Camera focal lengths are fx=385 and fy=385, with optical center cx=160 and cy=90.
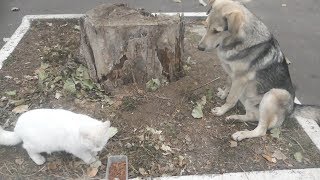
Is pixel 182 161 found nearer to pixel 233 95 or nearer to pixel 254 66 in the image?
pixel 233 95

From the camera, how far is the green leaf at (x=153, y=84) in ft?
16.4

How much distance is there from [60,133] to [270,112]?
7.62ft

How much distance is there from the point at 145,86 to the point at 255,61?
1.44 m

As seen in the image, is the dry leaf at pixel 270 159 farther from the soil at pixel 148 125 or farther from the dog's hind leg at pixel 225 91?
the dog's hind leg at pixel 225 91

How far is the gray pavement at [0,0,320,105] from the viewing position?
22.4 ft

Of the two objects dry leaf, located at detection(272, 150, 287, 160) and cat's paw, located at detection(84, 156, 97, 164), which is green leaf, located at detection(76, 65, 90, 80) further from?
dry leaf, located at detection(272, 150, 287, 160)

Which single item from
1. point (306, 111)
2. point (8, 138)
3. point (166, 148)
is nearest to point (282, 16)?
point (306, 111)

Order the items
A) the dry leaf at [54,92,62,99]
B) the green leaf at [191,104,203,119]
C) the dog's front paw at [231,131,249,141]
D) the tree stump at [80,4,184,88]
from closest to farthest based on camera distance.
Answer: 1. the dog's front paw at [231,131,249,141]
2. the tree stump at [80,4,184,88]
3. the green leaf at [191,104,203,119]
4. the dry leaf at [54,92,62,99]

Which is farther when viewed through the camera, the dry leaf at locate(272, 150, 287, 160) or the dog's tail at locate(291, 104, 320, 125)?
the dog's tail at locate(291, 104, 320, 125)

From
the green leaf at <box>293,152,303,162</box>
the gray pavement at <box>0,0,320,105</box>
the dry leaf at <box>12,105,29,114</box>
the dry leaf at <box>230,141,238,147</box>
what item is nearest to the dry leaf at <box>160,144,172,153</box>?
the dry leaf at <box>230,141,238,147</box>

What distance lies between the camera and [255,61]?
447cm

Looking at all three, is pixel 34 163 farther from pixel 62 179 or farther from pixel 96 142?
pixel 96 142

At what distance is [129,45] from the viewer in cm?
467

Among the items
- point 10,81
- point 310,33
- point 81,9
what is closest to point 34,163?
point 10,81
